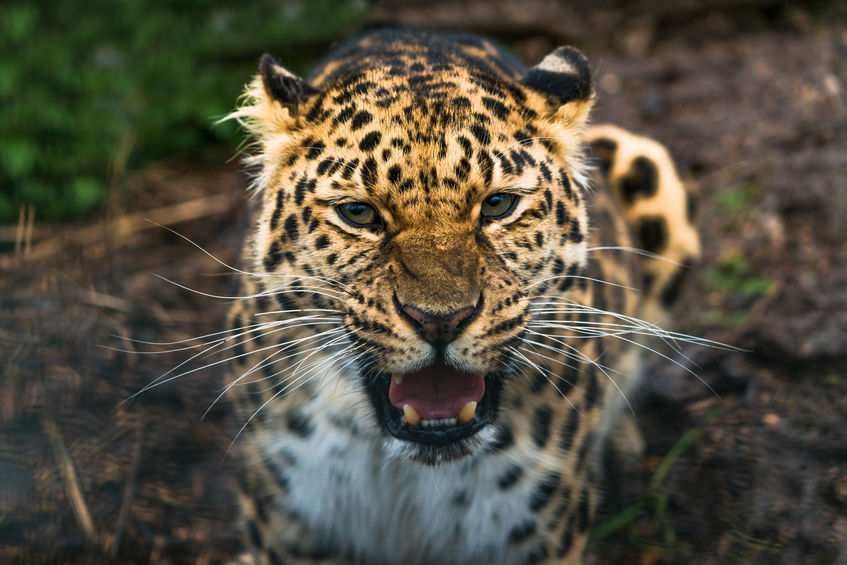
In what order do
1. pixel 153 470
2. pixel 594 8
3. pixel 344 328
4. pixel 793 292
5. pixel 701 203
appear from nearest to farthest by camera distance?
pixel 344 328
pixel 153 470
pixel 793 292
pixel 701 203
pixel 594 8

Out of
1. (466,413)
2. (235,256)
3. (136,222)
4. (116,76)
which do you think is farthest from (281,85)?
(116,76)

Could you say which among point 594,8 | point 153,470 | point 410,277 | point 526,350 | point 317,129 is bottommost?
point 153,470

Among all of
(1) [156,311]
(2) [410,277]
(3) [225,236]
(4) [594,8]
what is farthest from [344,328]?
(4) [594,8]

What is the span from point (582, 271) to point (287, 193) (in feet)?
4.41

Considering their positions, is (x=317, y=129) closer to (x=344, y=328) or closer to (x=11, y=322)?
(x=344, y=328)

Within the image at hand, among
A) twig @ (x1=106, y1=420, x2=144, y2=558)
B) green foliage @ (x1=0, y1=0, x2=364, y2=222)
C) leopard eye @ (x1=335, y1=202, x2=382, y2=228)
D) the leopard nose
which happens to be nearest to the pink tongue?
the leopard nose

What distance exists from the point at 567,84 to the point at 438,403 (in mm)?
1493

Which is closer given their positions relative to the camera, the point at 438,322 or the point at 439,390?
the point at 438,322

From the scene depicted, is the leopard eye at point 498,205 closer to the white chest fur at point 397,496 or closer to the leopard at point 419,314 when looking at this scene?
the leopard at point 419,314

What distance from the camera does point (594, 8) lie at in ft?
34.1

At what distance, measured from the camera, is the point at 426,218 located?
3568mm

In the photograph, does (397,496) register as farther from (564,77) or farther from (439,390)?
(564,77)

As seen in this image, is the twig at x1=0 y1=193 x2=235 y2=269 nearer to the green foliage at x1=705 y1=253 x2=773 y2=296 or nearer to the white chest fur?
the white chest fur

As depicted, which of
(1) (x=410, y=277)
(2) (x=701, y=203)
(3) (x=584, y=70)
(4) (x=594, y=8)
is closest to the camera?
(1) (x=410, y=277)
